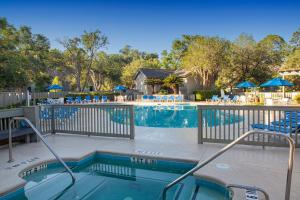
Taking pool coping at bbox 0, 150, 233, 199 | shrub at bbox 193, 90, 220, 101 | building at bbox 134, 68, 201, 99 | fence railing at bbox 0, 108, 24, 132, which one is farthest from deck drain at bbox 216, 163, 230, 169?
building at bbox 134, 68, 201, 99

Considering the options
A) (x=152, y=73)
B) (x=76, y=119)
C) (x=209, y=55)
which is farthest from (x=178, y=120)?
(x=152, y=73)

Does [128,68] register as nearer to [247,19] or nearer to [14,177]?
[247,19]

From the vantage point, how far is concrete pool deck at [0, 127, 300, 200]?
354 cm

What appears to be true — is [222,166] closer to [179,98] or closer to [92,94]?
[179,98]

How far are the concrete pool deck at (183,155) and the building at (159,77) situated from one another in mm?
20611

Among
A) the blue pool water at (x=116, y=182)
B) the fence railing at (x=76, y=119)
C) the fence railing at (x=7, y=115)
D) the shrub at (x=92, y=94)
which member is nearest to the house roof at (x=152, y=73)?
the shrub at (x=92, y=94)

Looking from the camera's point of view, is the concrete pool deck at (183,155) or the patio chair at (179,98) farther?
the patio chair at (179,98)

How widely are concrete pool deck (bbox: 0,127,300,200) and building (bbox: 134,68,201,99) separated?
811 inches

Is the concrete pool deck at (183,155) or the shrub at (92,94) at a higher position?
the shrub at (92,94)

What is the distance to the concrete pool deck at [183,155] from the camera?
354 centimetres

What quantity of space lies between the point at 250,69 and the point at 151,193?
25.6 m

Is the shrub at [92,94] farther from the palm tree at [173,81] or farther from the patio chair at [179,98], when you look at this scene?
the patio chair at [179,98]

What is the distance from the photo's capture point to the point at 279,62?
25422 millimetres

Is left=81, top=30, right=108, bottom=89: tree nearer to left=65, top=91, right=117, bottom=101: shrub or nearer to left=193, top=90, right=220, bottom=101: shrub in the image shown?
left=65, top=91, right=117, bottom=101: shrub
